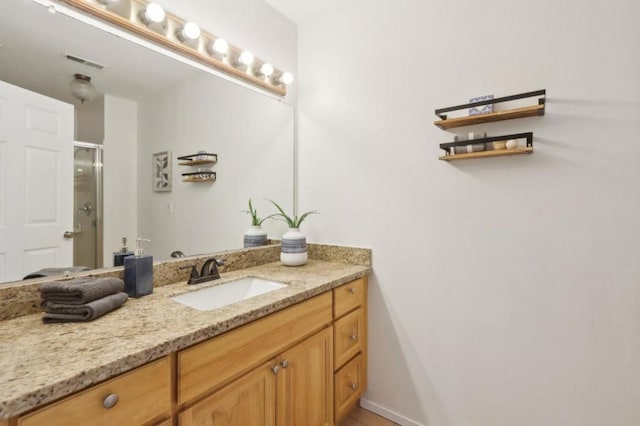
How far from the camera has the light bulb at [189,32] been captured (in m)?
1.42

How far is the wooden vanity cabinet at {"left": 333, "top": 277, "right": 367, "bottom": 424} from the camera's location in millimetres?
1472

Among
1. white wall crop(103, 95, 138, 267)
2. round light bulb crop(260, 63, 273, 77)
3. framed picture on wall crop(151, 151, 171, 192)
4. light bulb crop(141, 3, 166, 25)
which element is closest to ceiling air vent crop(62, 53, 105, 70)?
white wall crop(103, 95, 138, 267)

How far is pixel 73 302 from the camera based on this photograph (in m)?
0.91

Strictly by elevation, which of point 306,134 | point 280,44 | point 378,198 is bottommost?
point 378,198

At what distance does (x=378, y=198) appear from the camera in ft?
5.57

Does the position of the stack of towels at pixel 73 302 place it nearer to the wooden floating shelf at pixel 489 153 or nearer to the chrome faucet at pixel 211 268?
the chrome faucet at pixel 211 268

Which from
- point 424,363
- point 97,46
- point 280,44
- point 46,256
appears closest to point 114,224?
point 46,256

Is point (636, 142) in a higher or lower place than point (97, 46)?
lower

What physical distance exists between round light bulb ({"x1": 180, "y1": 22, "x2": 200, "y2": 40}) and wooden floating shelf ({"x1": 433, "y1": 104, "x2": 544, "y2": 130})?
1.21 meters

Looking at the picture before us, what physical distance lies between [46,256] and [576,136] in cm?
206

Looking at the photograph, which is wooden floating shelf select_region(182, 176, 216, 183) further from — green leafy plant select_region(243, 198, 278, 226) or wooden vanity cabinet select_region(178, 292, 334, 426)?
wooden vanity cabinet select_region(178, 292, 334, 426)

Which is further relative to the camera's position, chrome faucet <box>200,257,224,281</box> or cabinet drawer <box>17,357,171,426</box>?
Result: chrome faucet <box>200,257,224,281</box>


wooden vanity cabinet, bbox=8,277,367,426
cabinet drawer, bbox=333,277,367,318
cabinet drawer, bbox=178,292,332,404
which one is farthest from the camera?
cabinet drawer, bbox=333,277,367,318

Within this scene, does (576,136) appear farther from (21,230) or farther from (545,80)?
(21,230)
